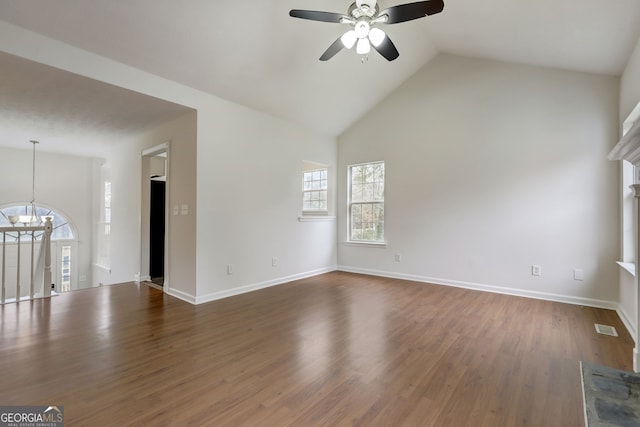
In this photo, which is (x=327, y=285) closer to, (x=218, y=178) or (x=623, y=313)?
(x=218, y=178)

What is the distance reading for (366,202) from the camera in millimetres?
5723

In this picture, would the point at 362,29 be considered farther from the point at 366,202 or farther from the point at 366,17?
the point at 366,202

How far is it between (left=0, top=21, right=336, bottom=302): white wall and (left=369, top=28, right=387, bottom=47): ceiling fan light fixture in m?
2.27

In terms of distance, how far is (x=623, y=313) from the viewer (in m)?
3.23

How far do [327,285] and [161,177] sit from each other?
371 centimetres

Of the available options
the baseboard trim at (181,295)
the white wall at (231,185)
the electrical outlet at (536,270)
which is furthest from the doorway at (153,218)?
the electrical outlet at (536,270)

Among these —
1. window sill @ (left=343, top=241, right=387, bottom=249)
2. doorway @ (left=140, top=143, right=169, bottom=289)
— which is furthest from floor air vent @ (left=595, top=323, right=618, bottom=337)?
doorway @ (left=140, top=143, right=169, bottom=289)

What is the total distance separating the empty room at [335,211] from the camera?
1.96m

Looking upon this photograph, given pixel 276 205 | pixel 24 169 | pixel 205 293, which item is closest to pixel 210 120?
pixel 276 205

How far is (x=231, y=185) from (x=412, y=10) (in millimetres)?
2960

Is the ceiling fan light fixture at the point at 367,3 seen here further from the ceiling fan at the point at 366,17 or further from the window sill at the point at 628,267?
the window sill at the point at 628,267

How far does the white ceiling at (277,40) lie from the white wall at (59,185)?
3094 millimetres

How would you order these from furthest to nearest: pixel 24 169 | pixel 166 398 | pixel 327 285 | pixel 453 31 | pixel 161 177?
pixel 24 169 → pixel 161 177 → pixel 327 285 → pixel 453 31 → pixel 166 398

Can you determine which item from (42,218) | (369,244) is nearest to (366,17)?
(369,244)
